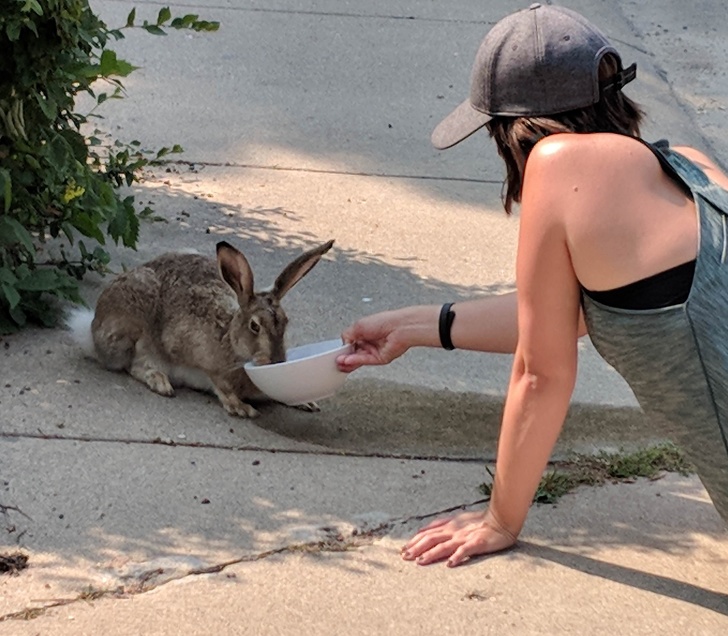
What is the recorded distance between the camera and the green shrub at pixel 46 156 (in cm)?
444

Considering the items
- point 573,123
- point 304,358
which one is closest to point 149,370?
point 304,358

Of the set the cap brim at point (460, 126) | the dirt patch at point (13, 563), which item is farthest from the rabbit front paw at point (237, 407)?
the cap brim at point (460, 126)

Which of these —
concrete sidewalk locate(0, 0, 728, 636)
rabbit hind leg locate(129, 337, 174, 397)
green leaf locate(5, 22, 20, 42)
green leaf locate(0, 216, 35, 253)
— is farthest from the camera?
rabbit hind leg locate(129, 337, 174, 397)

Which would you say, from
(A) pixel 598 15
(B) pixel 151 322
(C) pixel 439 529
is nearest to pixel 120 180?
(B) pixel 151 322

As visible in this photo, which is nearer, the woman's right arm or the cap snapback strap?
the cap snapback strap

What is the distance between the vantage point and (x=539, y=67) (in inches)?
123

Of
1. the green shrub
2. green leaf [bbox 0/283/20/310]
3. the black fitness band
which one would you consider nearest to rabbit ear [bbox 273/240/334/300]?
the black fitness band

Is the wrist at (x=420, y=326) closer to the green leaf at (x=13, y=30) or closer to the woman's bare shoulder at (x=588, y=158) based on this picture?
the woman's bare shoulder at (x=588, y=158)

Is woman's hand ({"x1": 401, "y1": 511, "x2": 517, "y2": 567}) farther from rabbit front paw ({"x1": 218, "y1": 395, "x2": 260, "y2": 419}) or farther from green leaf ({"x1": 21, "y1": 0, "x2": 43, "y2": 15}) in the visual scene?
green leaf ({"x1": 21, "y1": 0, "x2": 43, "y2": 15})

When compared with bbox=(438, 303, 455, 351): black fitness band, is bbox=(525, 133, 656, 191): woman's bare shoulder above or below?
above

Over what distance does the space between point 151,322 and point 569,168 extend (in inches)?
96.3

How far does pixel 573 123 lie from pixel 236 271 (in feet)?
6.22

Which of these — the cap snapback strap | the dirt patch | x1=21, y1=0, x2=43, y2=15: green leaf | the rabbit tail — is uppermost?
the cap snapback strap

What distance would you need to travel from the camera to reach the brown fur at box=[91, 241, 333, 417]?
4.70 meters
